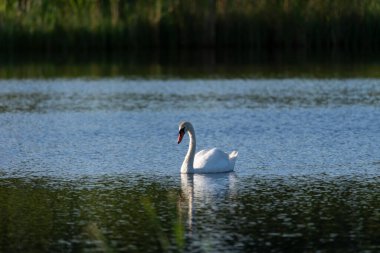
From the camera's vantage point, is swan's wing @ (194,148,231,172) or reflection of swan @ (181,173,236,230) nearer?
reflection of swan @ (181,173,236,230)

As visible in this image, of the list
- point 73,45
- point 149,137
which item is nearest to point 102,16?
point 73,45

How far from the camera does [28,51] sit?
137 feet

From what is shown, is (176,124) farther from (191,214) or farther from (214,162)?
(191,214)

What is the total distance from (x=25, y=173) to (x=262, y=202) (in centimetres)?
425

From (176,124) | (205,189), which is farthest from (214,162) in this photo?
(176,124)

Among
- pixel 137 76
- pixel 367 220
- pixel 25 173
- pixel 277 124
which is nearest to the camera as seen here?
pixel 367 220

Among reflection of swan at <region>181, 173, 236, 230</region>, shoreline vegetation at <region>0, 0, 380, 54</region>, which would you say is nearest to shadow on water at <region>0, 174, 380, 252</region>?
reflection of swan at <region>181, 173, 236, 230</region>

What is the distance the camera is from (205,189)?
1627 centimetres

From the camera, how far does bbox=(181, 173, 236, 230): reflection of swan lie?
14.9m

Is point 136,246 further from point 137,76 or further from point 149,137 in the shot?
point 137,76

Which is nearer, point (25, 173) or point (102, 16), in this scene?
point (25, 173)

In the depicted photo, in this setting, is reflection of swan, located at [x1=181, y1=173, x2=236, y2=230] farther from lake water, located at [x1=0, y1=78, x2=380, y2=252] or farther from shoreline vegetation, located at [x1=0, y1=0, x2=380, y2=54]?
shoreline vegetation, located at [x1=0, y1=0, x2=380, y2=54]

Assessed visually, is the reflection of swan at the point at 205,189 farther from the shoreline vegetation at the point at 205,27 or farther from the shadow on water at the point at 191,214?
the shoreline vegetation at the point at 205,27

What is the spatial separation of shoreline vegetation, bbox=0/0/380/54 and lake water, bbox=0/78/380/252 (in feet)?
33.8
